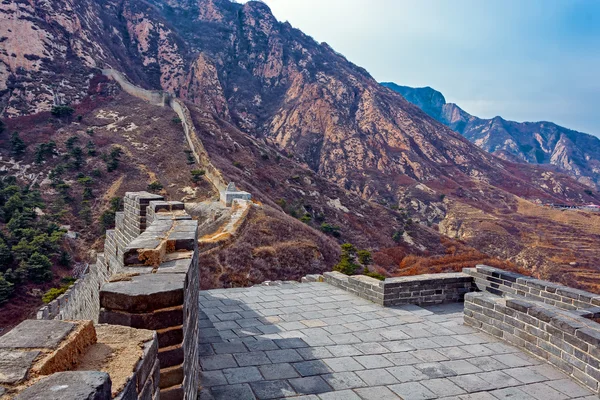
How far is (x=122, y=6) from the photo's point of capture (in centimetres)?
6144

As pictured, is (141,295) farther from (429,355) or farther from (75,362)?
(429,355)

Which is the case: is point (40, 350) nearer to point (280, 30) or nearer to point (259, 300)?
point (259, 300)

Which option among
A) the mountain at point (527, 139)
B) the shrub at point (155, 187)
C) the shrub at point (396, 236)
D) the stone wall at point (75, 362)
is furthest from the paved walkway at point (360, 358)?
the mountain at point (527, 139)

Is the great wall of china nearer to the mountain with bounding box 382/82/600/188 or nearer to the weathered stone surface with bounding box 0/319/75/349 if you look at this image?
the weathered stone surface with bounding box 0/319/75/349

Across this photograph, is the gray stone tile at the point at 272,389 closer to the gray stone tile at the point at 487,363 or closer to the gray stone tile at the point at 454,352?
the gray stone tile at the point at 454,352

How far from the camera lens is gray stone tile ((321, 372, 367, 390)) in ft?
13.4

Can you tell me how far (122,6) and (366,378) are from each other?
237ft

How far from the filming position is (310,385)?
4.07 metres

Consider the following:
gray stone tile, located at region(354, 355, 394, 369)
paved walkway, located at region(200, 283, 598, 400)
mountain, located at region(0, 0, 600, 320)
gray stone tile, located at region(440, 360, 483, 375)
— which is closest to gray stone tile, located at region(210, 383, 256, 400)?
paved walkway, located at region(200, 283, 598, 400)

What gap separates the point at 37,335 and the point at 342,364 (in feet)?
12.1

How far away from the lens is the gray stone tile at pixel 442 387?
402 centimetres

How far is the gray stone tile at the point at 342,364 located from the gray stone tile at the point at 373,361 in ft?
0.27

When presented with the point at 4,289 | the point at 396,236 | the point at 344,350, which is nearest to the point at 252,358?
the point at 344,350

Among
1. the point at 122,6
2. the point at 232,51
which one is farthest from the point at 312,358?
the point at 232,51
